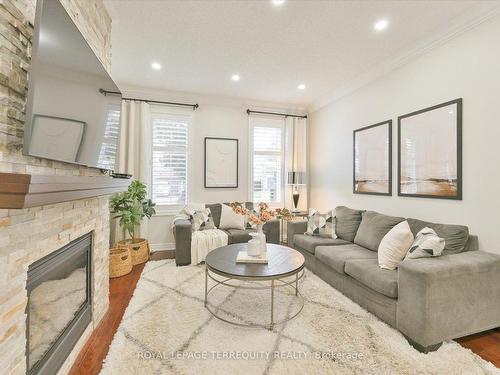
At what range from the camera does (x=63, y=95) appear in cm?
129

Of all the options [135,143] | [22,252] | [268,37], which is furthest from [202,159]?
[22,252]

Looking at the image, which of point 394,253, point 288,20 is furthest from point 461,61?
point 394,253

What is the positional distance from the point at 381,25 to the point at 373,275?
96.8 inches

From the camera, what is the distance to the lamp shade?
4844mm

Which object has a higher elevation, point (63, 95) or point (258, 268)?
point (63, 95)

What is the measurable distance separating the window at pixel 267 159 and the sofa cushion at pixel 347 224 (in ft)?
5.30

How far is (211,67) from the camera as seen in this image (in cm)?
A: 348

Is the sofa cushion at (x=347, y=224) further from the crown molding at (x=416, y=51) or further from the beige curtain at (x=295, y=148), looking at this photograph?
the crown molding at (x=416, y=51)

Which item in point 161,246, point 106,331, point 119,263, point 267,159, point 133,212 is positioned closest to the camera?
point 106,331

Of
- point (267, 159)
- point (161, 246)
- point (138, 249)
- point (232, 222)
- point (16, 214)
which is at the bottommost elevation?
point (161, 246)

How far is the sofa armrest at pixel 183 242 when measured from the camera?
3.45 metres

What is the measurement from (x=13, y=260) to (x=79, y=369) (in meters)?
1.03

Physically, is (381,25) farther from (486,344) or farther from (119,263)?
(119,263)

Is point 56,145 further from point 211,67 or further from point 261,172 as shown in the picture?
point 261,172
